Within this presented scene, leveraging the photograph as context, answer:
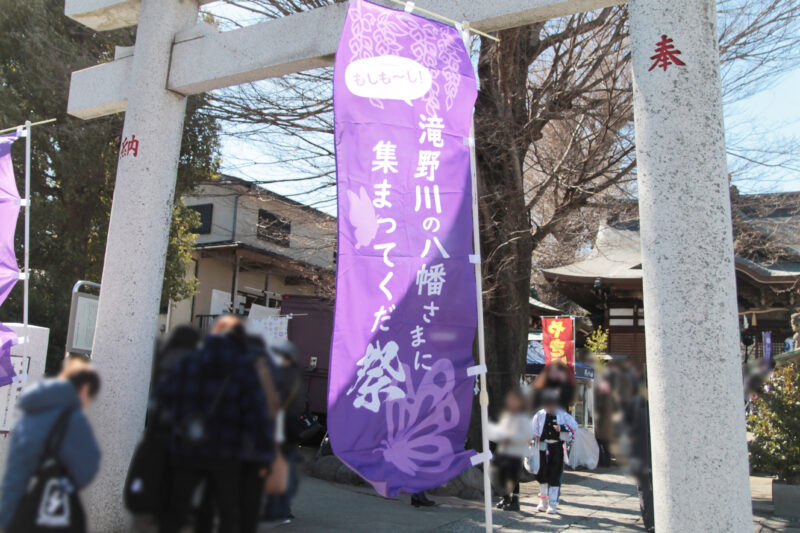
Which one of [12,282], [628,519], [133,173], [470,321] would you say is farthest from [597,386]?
[628,519]

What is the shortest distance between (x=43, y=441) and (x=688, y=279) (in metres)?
3.80

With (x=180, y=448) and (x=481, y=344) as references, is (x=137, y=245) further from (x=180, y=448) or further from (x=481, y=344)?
(x=180, y=448)

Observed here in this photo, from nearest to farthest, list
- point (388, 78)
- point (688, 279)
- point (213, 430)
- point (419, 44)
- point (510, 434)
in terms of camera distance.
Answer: point (213, 430), point (510, 434), point (388, 78), point (688, 279), point (419, 44)

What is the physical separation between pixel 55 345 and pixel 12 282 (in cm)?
718

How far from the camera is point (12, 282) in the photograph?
Answer: 17.0 feet

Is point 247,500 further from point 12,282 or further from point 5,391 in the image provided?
point 5,391

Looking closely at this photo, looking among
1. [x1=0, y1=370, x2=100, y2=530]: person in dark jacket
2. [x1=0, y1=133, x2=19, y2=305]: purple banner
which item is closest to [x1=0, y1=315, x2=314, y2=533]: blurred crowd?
[x1=0, y1=370, x2=100, y2=530]: person in dark jacket

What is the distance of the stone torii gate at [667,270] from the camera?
3.84m

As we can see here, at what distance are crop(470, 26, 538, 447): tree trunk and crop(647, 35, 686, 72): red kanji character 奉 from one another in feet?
18.4

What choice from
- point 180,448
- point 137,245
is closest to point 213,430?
point 180,448

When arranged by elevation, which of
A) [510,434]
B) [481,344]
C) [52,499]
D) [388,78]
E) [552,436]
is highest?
[388,78]

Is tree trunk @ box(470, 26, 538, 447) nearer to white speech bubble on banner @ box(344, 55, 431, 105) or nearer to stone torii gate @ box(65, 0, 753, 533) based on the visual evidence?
stone torii gate @ box(65, 0, 753, 533)

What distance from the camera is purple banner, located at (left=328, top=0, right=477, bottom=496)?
3.18 m

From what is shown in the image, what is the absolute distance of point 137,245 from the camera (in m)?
4.45
